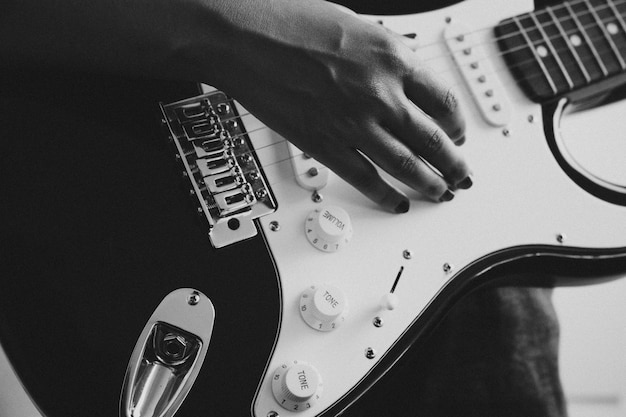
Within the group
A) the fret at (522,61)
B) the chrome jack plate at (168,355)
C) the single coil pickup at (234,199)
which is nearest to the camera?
the chrome jack plate at (168,355)

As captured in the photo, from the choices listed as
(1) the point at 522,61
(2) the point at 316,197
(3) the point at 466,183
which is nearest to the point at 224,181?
(2) the point at 316,197

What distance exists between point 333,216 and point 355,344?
0.17 m

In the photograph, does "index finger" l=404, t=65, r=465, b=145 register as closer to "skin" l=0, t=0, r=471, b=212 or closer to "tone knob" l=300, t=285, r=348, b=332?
"skin" l=0, t=0, r=471, b=212

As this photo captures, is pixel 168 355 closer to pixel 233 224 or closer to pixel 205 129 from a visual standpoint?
pixel 233 224

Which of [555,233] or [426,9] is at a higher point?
[426,9]

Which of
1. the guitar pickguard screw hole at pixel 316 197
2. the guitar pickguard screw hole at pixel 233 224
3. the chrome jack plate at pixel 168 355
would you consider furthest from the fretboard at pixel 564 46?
the chrome jack plate at pixel 168 355

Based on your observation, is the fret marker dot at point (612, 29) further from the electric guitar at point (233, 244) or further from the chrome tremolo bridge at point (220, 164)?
the chrome tremolo bridge at point (220, 164)

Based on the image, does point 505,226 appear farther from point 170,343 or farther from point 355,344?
point 170,343

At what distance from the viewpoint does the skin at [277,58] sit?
683 mm

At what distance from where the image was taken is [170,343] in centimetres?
65

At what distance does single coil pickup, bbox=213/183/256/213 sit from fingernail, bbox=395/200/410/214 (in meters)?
0.19

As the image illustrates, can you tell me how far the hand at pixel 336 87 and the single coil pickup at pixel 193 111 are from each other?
7 centimetres

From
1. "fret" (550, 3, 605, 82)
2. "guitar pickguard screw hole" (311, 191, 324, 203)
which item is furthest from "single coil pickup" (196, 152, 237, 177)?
"fret" (550, 3, 605, 82)

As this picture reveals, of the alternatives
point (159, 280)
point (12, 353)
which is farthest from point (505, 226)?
point (12, 353)
